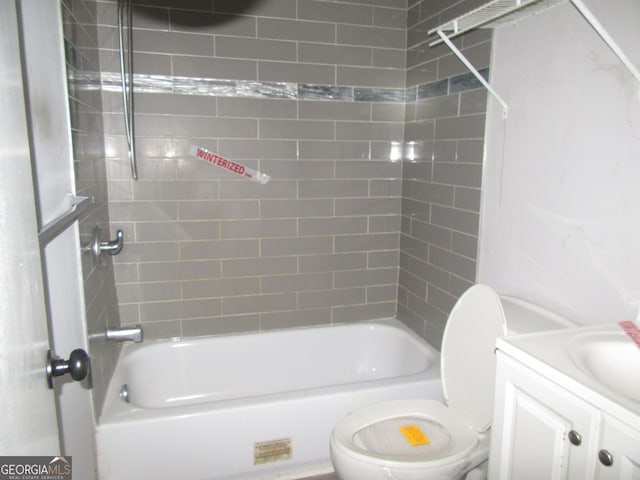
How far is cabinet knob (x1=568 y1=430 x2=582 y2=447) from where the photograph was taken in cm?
97

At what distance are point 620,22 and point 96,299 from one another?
81.9 inches

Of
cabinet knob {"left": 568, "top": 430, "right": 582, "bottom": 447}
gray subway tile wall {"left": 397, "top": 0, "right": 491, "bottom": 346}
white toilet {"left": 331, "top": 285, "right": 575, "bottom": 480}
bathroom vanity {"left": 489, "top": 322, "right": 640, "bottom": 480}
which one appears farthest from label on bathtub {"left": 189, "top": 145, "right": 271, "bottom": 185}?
cabinet knob {"left": 568, "top": 430, "right": 582, "bottom": 447}

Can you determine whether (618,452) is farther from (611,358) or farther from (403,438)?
(403,438)

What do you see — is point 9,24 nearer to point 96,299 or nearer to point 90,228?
point 90,228

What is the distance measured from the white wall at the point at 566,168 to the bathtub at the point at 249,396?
784 millimetres

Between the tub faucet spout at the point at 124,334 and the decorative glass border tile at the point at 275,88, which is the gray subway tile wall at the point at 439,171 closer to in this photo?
the decorative glass border tile at the point at 275,88

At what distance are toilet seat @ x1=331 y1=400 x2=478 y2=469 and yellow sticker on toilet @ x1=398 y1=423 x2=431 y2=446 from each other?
0.01 m

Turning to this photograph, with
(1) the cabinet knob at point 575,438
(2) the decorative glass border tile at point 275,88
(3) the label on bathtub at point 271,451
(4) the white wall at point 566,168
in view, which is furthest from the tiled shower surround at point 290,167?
(1) the cabinet knob at point 575,438

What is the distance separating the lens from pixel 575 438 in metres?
0.98

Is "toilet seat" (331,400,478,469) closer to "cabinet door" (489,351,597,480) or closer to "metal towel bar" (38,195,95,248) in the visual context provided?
"cabinet door" (489,351,597,480)

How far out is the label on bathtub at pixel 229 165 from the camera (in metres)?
2.42

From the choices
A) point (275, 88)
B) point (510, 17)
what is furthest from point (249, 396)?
point (510, 17)

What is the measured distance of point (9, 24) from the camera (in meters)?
0.60

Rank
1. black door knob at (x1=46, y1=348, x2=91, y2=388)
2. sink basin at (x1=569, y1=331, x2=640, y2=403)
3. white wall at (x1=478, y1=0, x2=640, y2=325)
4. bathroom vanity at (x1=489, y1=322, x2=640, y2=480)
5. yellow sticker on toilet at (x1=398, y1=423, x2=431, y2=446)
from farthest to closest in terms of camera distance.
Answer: yellow sticker on toilet at (x1=398, y1=423, x2=431, y2=446) < white wall at (x1=478, y1=0, x2=640, y2=325) < sink basin at (x1=569, y1=331, x2=640, y2=403) < bathroom vanity at (x1=489, y1=322, x2=640, y2=480) < black door knob at (x1=46, y1=348, x2=91, y2=388)
